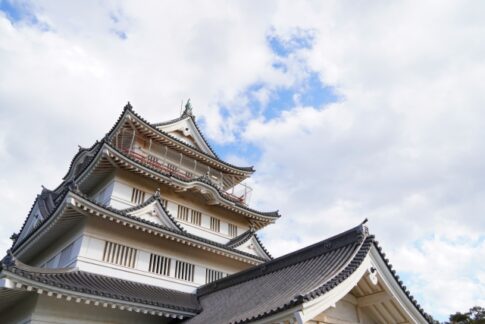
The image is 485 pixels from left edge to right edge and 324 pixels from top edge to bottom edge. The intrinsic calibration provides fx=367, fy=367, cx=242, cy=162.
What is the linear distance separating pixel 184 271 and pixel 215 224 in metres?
4.75

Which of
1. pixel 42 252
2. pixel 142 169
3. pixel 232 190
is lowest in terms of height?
pixel 42 252

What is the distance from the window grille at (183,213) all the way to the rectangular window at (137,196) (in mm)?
2168

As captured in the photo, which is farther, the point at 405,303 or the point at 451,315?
the point at 451,315

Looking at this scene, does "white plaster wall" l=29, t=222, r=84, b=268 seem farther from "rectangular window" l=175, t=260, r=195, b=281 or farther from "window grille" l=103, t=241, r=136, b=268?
"rectangular window" l=175, t=260, r=195, b=281

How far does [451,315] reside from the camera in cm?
3378

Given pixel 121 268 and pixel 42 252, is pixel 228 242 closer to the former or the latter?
pixel 121 268

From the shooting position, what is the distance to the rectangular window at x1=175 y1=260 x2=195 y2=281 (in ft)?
55.1

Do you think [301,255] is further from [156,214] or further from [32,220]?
[32,220]

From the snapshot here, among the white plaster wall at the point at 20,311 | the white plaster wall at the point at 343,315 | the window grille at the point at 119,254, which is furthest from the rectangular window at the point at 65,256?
the white plaster wall at the point at 343,315

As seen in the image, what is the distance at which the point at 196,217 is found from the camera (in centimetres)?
2069

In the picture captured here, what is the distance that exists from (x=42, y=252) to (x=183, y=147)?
30.6 ft

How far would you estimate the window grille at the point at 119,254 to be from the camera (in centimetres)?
1519

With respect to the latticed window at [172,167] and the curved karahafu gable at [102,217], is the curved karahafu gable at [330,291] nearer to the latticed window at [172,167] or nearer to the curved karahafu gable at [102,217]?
the curved karahafu gable at [102,217]

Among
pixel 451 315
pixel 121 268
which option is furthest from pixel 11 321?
pixel 451 315
